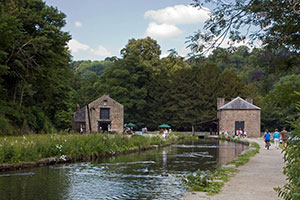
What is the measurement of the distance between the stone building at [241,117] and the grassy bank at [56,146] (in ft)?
111

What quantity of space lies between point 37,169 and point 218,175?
7.19 m

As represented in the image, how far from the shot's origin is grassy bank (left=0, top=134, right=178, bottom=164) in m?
15.1

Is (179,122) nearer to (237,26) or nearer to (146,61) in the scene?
(146,61)

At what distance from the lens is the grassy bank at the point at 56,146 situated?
1513 cm

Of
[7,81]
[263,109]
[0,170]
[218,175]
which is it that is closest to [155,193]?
[218,175]

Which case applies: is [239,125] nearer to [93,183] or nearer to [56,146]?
[56,146]

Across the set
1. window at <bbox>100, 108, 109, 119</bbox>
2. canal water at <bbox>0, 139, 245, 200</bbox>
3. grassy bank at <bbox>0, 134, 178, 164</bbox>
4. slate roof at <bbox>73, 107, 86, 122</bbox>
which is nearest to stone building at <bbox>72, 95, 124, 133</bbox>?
window at <bbox>100, 108, 109, 119</bbox>

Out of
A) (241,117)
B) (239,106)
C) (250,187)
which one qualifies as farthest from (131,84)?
(250,187)

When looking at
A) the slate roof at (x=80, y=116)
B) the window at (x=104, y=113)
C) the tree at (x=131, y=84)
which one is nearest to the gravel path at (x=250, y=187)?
the window at (x=104, y=113)

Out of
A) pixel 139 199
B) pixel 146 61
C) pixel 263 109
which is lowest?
pixel 139 199

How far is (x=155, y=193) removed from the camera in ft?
33.6

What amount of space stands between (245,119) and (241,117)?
654mm

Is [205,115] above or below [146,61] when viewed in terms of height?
below

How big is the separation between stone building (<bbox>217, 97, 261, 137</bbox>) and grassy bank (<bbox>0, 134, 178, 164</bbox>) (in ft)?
111
